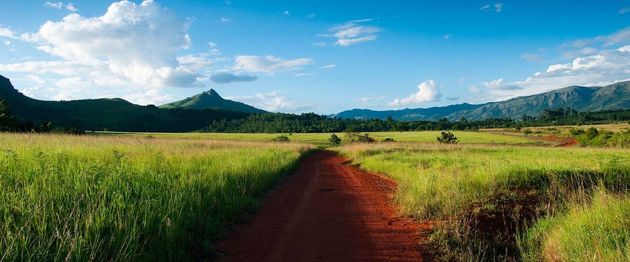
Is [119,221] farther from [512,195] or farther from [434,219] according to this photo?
[512,195]

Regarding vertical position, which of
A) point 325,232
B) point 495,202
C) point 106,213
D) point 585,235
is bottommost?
point 325,232

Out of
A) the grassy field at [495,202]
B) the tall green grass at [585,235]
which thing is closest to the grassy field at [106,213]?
the grassy field at [495,202]

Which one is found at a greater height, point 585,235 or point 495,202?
point 585,235

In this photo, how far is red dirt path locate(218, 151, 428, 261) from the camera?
6605 millimetres

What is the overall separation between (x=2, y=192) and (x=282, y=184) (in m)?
10.8

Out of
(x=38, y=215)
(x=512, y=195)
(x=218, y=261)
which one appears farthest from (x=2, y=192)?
(x=512, y=195)

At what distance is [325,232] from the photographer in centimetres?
796

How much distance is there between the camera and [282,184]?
15.9 meters

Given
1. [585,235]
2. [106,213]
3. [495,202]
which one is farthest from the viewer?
[495,202]

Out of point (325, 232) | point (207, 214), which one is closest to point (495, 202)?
point (325, 232)

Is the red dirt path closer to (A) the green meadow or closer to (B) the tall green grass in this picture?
(A) the green meadow

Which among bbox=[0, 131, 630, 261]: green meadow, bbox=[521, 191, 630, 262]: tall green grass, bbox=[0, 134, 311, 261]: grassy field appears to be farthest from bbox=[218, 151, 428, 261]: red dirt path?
bbox=[521, 191, 630, 262]: tall green grass

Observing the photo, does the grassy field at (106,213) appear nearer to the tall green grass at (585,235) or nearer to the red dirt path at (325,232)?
the red dirt path at (325,232)

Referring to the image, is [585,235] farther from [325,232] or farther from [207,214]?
[207,214]
